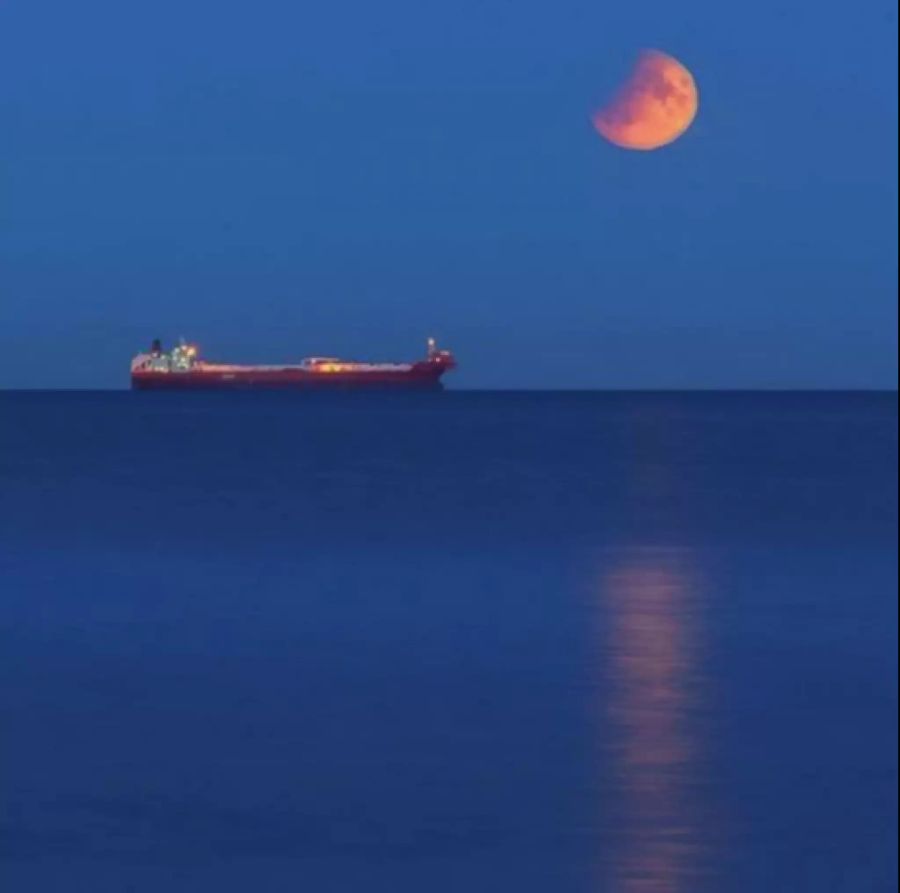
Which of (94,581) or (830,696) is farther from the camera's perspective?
(94,581)

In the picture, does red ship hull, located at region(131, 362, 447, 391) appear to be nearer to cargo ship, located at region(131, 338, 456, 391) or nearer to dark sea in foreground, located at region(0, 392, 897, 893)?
cargo ship, located at region(131, 338, 456, 391)

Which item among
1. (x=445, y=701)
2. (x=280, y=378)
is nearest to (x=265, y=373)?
(x=280, y=378)

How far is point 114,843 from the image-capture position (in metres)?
8.08

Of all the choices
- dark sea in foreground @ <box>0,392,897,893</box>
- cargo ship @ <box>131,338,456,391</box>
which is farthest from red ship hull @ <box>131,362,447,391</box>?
dark sea in foreground @ <box>0,392,897,893</box>

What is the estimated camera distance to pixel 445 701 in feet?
38.1

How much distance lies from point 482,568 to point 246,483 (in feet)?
57.8

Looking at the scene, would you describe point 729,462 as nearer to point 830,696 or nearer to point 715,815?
point 830,696

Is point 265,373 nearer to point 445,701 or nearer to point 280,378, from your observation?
point 280,378

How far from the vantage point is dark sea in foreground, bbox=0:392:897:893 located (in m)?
7.96

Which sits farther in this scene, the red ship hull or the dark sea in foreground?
the red ship hull

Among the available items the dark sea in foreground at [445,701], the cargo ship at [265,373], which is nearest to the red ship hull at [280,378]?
the cargo ship at [265,373]

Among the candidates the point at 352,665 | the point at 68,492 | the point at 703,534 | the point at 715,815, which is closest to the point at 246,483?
the point at 68,492

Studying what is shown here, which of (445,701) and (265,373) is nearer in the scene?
(445,701)

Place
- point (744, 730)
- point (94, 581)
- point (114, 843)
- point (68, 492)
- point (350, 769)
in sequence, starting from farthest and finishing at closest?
point (68, 492), point (94, 581), point (744, 730), point (350, 769), point (114, 843)
